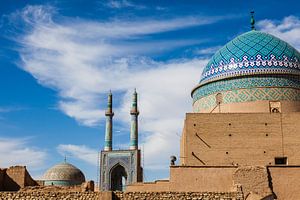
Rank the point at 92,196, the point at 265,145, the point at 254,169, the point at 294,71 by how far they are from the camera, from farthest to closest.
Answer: the point at 294,71 → the point at 265,145 → the point at 254,169 → the point at 92,196

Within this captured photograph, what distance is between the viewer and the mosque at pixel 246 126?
13422 millimetres

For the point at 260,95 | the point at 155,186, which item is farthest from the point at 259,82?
the point at 155,186

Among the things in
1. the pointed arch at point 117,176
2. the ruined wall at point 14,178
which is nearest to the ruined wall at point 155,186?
the ruined wall at point 14,178

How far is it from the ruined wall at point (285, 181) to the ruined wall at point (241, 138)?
1110mm

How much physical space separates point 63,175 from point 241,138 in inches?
785

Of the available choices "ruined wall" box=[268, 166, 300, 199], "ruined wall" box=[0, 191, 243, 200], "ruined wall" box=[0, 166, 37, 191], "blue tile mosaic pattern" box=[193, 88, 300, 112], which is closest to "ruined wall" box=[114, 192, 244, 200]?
"ruined wall" box=[0, 191, 243, 200]

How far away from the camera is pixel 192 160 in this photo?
48.7ft

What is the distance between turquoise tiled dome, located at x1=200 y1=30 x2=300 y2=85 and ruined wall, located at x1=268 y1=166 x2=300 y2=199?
422 centimetres

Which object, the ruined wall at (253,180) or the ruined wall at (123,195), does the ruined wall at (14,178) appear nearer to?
the ruined wall at (123,195)

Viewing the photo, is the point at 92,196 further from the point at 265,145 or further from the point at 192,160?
the point at 265,145

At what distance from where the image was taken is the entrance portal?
104ft

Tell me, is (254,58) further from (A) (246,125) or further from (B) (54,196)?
(B) (54,196)

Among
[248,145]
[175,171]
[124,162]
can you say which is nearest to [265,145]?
[248,145]

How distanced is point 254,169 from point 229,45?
6297mm
